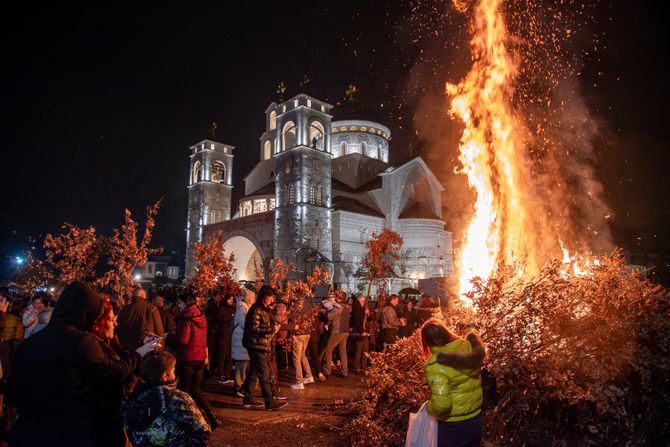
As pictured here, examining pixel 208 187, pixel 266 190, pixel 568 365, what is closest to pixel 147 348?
pixel 568 365

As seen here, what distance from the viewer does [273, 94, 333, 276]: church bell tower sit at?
125 feet

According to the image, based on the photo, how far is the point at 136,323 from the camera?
7398 mm

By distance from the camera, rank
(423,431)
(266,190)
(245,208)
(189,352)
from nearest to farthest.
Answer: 1. (423,431)
2. (189,352)
3. (266,190)
4. (245,208)

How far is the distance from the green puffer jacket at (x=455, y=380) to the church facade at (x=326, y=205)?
33849 millimetres

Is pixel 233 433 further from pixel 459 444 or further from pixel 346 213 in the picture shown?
pixel 346 213

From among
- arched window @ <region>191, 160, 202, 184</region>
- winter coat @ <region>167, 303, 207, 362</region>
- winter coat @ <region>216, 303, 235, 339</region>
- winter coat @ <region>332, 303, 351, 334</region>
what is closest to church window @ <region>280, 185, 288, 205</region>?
arched window @ <region>191, 160, 202, 184</region>

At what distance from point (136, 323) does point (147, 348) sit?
14.4ft

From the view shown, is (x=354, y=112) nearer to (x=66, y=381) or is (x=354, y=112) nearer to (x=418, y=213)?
(x=418, y=213)

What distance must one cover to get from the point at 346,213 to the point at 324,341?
30.5 metres

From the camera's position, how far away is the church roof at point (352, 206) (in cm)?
4147

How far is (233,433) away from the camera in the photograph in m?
6.55

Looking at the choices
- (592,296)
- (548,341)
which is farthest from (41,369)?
(592,296)

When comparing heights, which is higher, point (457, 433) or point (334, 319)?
point (334, 319)

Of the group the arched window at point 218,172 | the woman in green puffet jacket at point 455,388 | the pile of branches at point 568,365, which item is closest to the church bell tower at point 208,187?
the arched window at point 218,172
